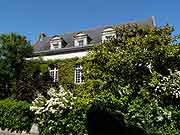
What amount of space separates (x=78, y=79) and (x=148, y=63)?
597 inches

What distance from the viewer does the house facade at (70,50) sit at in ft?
102

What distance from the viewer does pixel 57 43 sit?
34.2m

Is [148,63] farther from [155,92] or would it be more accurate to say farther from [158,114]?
[158,114]

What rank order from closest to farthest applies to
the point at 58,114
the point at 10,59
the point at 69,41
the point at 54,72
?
the point at 58,114
the point at 10,59
the point at 54,72
the point at 69,41

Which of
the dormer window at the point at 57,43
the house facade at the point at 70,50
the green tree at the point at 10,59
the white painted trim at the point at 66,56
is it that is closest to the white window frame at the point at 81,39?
the house facade at the point at 70,50

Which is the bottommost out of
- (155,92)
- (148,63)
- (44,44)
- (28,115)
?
(28,115)

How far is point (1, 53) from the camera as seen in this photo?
29.4 metres

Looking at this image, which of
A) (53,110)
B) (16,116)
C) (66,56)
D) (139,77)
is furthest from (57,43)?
(139,77)

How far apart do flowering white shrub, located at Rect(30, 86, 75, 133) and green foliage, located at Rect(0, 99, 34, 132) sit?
0.75 metres

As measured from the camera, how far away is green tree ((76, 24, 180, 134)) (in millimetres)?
16172

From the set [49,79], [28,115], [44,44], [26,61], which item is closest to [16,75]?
[26,61]

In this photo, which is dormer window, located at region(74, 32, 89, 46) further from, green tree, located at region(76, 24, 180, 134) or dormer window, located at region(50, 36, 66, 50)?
green tree, located at region(76, 24, 180, 134)

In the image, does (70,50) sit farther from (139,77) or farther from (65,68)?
(139,77)

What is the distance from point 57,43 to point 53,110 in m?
16.5
